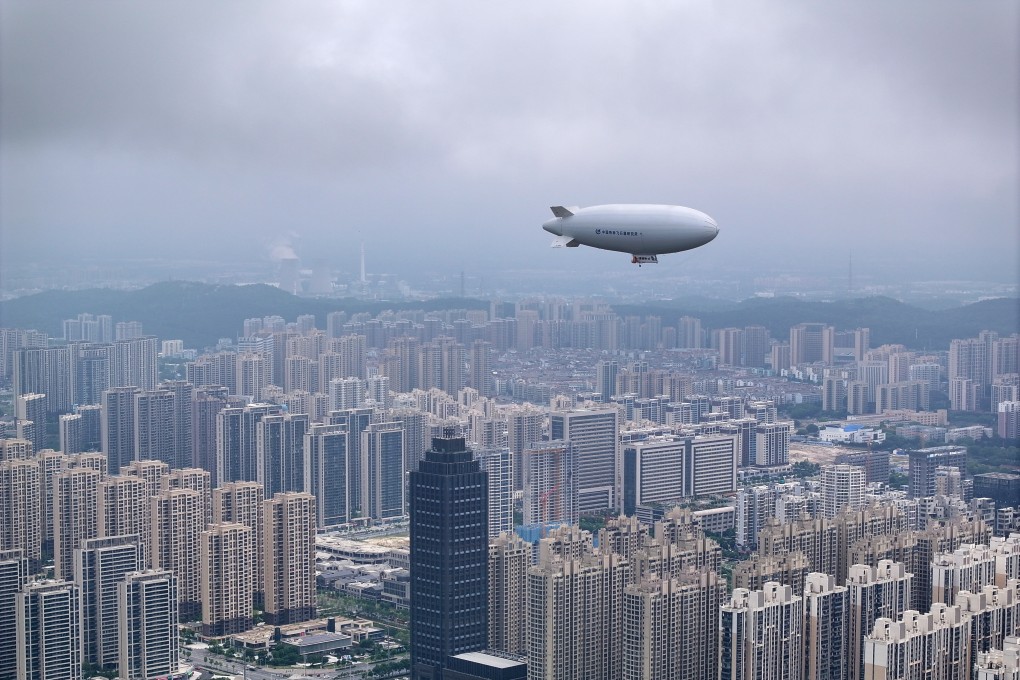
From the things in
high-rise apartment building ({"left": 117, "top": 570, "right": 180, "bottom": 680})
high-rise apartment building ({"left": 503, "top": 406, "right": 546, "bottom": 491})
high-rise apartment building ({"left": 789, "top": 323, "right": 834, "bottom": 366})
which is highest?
high-rise apartment building ({"left": 789, "top": 323, "right": 834, "bottom": 366})

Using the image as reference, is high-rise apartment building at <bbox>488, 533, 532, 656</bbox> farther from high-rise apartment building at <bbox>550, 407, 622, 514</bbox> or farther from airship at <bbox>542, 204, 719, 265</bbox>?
high-rise apartment building at <bbox>550, 407, 622, 514</bbox>

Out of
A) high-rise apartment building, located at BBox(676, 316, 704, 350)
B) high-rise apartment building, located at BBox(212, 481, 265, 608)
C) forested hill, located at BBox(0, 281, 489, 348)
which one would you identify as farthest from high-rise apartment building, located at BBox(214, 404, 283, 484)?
high-rise apartment building, located at BBox(676, 316, 704, 350)

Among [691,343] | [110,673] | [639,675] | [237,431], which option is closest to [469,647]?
[639,675]

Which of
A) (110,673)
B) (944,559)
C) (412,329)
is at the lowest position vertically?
(110,673)

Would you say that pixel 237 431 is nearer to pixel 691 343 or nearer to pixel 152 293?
pixel 152 293

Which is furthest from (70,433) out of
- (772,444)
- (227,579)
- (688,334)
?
(688,334)

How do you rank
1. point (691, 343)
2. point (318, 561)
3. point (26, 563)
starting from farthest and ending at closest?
point (691, 343), point (318, 561), point (26, 563)

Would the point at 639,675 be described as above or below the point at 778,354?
below

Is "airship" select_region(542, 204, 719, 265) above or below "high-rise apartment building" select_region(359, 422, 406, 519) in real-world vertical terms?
above
